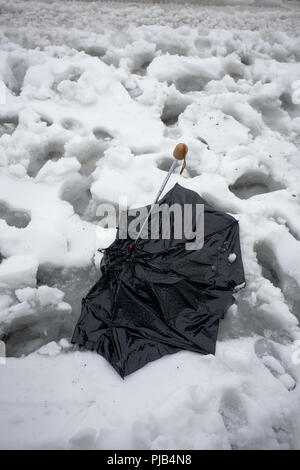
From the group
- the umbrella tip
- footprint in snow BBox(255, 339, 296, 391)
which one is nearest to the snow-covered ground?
footprint in snow BBox(255, 339, 296, 391)

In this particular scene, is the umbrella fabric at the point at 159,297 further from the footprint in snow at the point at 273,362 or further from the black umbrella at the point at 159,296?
the footprint in snow at the point at 273,362

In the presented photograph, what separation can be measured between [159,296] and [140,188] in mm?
1080

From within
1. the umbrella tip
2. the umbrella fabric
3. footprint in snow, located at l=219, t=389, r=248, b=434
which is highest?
the umbrella tip

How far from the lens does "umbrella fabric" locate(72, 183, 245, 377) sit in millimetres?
1729

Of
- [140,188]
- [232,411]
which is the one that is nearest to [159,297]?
[232,411]

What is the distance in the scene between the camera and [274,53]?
13.6ft

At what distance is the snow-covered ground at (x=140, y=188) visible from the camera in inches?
59.8

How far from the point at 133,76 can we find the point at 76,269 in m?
2.68

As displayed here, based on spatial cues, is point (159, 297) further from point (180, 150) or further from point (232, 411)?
point (180, 150)

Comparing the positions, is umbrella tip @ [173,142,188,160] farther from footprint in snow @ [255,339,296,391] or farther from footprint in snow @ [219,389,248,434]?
footprint in snow @ [219,389,248,434]

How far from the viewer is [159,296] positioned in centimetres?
187

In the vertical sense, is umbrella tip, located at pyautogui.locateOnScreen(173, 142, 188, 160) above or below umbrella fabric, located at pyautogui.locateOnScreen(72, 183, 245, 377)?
above

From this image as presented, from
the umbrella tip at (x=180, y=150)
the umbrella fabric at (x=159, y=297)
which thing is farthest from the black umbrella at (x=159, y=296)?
the umbrella tip at (x=180, y=150)
